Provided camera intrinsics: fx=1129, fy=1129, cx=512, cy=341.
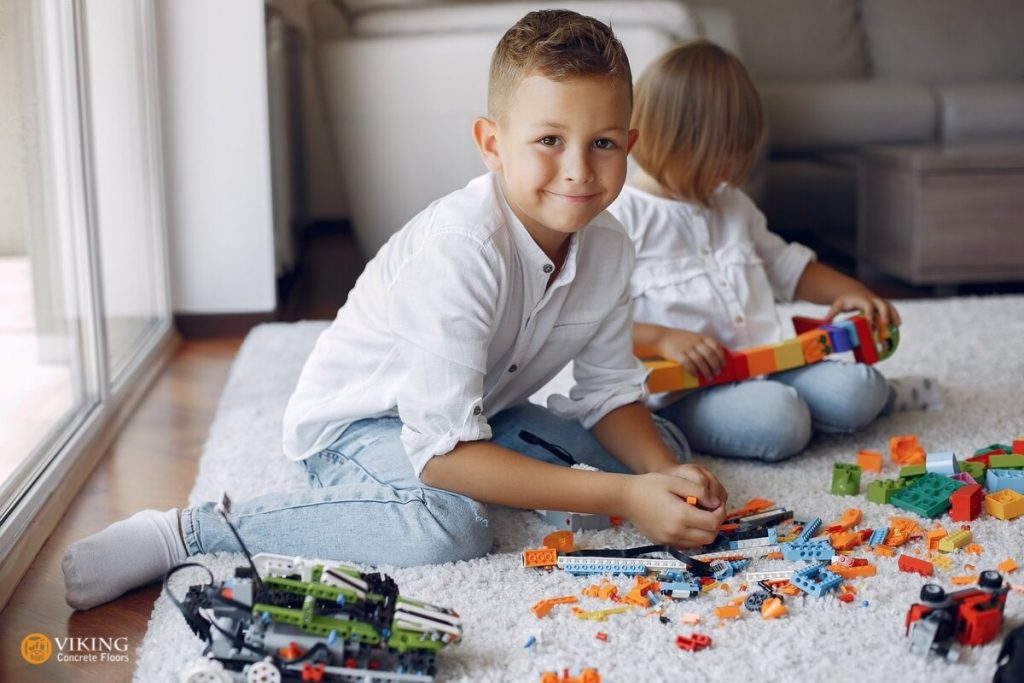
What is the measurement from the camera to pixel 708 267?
4.84 feet

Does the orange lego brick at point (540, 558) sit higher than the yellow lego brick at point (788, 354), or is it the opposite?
the yellow lego brick at point (788, 354)

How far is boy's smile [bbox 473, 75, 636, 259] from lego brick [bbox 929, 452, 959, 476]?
1.65 feet

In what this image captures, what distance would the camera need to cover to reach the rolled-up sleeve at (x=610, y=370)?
122 cm

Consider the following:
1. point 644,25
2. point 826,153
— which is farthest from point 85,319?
point 826,153

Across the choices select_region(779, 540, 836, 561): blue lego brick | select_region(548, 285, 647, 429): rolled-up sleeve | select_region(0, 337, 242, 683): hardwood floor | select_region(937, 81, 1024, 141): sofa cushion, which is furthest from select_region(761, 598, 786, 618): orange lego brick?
select_region(937, 81, 1024, 141): sofa cushion

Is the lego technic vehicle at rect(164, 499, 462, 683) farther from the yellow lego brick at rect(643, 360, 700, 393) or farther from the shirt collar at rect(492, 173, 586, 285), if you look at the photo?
the yellow lego brick at rect(643, 360, 700, 393)

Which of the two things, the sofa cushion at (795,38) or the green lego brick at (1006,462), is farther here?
the sofa cushion at (795,38)

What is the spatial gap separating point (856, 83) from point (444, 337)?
232 centimetres

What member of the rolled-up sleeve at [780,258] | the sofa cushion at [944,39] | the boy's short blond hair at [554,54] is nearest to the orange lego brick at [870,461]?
the rolled-up sleeve at [780,258]

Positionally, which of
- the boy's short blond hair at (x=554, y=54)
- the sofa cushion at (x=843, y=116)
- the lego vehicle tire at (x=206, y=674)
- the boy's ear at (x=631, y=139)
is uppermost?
the boy's short blond hair at (x=554, y=54)

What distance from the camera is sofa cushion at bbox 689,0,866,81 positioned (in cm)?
333

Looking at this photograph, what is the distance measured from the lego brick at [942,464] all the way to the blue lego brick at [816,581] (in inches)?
11.3

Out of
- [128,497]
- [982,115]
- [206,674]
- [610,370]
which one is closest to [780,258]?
[610,370]

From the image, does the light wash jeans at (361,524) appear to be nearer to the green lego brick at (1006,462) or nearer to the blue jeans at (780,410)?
the blue jeans at (780,410)
